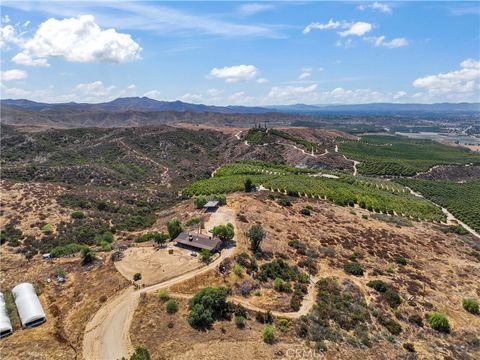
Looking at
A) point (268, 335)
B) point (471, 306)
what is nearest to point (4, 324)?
point (268, 335)

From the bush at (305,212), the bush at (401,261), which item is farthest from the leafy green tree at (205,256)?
the bush at (401,261)

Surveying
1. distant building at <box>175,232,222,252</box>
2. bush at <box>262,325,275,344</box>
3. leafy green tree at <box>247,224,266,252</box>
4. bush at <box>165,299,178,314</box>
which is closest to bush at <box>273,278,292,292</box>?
leafy green tree at <box>247,224,266,252</box>

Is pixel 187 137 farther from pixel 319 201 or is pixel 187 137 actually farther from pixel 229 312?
pixel 229 312

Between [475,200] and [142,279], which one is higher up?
[142,279]

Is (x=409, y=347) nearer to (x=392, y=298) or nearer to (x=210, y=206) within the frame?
(x=392, y=298)

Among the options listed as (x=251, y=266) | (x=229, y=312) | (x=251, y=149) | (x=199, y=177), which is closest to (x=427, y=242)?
(x=251, y=266)

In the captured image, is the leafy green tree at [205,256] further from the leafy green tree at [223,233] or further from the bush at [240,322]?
the bush at [240,322]
